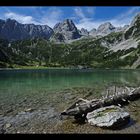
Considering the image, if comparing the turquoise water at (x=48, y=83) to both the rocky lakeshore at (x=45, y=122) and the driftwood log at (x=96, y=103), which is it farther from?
the driftwood log at (x=96, y=103)

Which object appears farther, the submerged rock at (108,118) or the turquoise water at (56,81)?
the turquoise water at (56,81)

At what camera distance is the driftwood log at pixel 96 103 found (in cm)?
1487

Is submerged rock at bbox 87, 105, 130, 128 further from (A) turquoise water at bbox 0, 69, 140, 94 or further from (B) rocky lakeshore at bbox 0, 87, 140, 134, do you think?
(A) turquoise water at bbox 0, 69, 140, 94

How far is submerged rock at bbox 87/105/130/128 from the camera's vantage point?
43.0 feet

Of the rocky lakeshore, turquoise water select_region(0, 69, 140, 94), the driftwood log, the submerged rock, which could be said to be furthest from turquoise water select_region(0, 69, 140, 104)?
the submerged rock

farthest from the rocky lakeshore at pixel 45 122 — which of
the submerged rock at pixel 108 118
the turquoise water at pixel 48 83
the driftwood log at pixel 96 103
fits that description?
the turquoise water at pixel 48 83

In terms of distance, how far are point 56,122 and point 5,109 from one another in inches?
255

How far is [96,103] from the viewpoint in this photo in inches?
662

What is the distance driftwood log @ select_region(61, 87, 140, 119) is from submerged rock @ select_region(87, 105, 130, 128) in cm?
72

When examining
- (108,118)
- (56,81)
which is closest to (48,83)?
(56,81)

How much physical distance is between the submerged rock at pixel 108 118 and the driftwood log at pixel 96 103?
72cm

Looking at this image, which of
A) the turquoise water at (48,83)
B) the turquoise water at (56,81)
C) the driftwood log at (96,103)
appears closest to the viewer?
the driftwood log at (96,103)

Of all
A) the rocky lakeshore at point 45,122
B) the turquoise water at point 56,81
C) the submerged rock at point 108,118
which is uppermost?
the submerged rock at point 108,118

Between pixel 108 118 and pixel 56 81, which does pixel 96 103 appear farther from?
pixel 56 81
